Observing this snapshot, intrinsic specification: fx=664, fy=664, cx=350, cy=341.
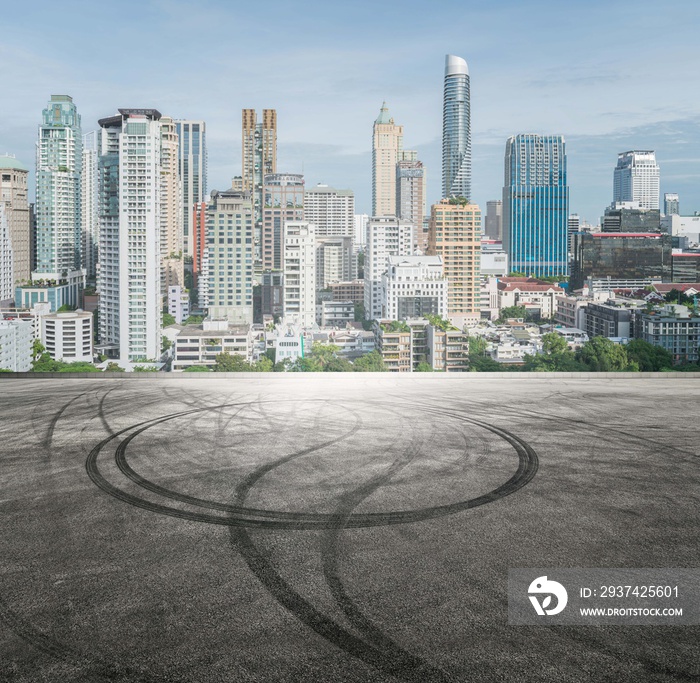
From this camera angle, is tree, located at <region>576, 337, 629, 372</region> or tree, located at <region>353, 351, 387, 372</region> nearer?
tree, located at <region>576, 337, 629, 372</region>

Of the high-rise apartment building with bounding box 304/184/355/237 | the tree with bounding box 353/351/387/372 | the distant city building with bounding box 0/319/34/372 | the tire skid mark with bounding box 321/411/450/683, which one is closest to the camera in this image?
the tire skid mark with bounding box 321/411/450/683

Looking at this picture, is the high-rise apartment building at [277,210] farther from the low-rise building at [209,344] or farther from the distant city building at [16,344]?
the distant city building at [16,344]

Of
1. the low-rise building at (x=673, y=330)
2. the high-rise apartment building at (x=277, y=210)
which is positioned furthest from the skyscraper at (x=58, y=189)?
the low-rise building at (x=673, y=330)

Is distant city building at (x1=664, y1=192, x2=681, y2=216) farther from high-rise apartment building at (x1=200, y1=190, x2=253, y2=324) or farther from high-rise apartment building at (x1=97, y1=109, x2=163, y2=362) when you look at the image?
high-rise apartment building at (x1=97, y1=109, x2=163, y2=362)

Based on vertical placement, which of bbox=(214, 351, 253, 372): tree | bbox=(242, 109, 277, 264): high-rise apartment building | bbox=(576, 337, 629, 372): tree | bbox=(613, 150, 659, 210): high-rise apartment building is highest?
bbox=(242, 109, 277, 264): high-rise apartment building

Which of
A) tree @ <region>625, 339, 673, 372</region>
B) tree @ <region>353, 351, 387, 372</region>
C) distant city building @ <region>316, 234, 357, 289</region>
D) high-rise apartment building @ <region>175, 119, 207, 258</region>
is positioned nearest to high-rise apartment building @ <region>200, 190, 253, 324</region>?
distant city building @ <region>316, 234, 357, 289</region>

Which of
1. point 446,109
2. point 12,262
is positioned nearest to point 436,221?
point 12,262
